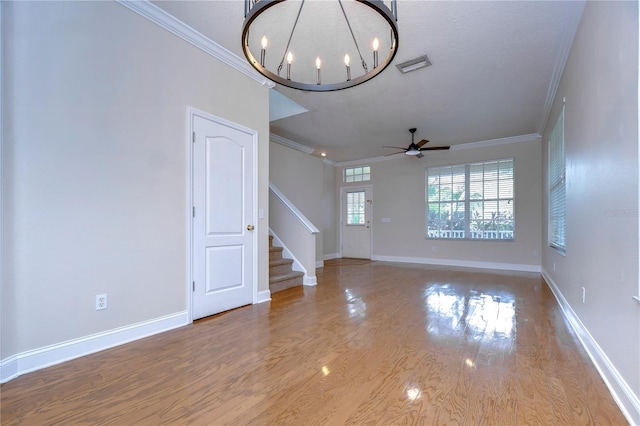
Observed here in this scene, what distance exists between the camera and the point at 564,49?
2.92 meters

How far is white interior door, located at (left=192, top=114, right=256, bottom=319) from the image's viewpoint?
295 cm

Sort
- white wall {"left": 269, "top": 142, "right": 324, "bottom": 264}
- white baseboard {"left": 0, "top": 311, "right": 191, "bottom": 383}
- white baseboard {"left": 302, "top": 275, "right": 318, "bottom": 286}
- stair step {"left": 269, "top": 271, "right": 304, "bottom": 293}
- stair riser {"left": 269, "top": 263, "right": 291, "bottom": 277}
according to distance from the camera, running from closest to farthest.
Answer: white baseboard {"left": 0, "top": 311, "right": 191, "bottom": 383}
stair step {"left": 269, "top": 271, "right": 304, "bottom": 293}
stair riser {"left": 269, "top": 263, "right": 291, "bottom": 277}
white baseboard {"left": 302, "top": 275, "right": 318, "bottom": 286}
white wall {"left": 269, "top": 142, "right": 324, "bottom": 264}

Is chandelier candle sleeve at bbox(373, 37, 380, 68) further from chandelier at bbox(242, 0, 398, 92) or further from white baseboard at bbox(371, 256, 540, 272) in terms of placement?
white baseboard at bbox(371, 256, 540, 272)

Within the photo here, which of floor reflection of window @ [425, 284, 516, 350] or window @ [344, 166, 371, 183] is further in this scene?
window @ [344, 166, 371, 183]

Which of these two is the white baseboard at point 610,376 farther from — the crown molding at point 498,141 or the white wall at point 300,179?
the white wall at point 300,179

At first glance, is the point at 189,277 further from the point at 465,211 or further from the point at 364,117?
the point at 465,211

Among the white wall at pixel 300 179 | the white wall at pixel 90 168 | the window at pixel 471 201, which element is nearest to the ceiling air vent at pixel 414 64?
the white wall at pixel 90 168

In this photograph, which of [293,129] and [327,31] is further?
[293,129]

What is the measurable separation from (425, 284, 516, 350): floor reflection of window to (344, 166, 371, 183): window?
4.24 meters

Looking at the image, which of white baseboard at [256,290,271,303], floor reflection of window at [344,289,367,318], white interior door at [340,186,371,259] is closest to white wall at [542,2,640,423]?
floor reflection of window at [344,289,367,318]

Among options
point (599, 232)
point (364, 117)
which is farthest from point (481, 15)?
point (364, 117)

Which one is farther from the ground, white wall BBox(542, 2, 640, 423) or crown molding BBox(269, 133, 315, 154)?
crown molding BBox(269, 133, 315, 154)

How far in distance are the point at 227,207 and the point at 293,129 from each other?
281 cm

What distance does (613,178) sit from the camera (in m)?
1.73
